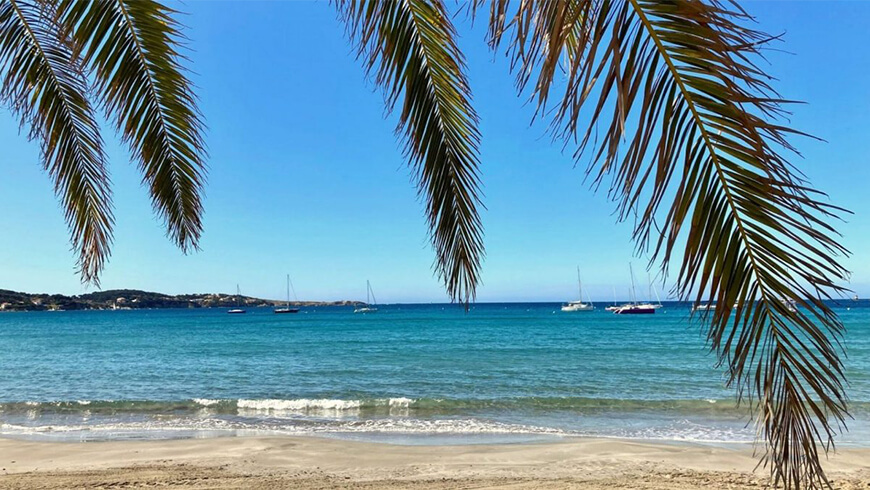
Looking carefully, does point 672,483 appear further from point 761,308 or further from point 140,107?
point 140,107

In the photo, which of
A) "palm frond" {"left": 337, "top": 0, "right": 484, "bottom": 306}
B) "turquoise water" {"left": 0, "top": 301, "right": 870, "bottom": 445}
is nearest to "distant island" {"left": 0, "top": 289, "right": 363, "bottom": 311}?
"turquoise water" {"left": 0, "top": 301, "right": 870, "bottom": 445}

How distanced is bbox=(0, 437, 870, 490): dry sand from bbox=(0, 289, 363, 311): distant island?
115106 mm

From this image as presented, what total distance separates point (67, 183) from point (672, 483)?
25.3ft

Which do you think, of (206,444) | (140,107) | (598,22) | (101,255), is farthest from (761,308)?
(206,444)

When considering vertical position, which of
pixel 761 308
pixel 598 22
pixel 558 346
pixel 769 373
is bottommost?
pixel 558 346

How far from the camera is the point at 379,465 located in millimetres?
8695

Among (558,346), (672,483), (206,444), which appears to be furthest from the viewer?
(558,346)

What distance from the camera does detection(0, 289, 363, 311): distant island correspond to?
11993 centimetres

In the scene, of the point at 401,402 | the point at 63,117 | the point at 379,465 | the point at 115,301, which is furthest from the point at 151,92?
the point at 115,301

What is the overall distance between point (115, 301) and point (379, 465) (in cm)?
14343

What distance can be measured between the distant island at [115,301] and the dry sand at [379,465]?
4532 inches

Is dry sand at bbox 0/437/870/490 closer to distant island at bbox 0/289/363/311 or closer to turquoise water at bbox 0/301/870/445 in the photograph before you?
turquoise water at bbox 0/301/870/445

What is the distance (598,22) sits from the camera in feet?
5.25

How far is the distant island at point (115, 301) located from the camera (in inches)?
4721
